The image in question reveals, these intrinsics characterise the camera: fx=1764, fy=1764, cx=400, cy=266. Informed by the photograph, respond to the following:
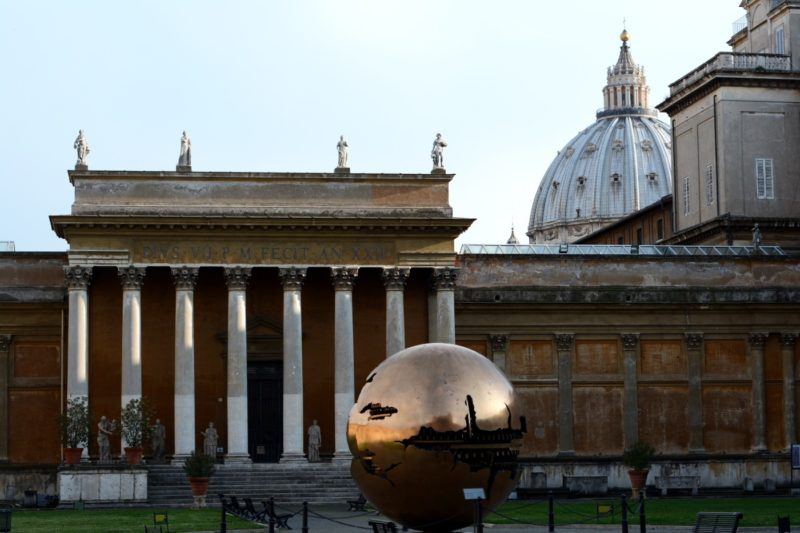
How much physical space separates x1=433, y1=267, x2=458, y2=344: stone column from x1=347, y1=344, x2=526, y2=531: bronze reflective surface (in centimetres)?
3497

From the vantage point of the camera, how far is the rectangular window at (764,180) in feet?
244

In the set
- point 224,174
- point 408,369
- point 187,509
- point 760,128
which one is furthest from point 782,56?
point 408,369

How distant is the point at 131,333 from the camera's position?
194ft

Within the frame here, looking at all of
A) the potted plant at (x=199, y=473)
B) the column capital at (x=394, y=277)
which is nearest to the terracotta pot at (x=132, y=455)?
the potted plant at (x=199, y=473)

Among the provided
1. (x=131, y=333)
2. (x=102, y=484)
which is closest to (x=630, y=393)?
(x=131, y=333)

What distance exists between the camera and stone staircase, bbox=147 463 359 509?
56.3 metres

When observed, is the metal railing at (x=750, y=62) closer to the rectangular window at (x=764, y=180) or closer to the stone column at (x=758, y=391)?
the rectangular window at (x=764, y=180)

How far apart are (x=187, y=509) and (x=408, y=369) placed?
2822cm

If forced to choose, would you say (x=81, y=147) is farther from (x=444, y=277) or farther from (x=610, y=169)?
(x=610, y=169)

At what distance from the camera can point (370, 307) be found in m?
63.6

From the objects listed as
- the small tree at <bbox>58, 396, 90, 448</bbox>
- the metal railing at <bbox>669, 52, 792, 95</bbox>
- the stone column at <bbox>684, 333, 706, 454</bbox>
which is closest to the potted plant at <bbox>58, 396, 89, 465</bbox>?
the small tree at <bbox>58, 396, 90, 448</bbox>

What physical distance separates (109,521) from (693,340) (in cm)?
2759

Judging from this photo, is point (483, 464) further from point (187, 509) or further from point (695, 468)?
point (695, 468)

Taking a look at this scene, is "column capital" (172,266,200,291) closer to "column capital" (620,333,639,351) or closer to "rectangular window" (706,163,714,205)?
"column capital" (620,333,639,351)
